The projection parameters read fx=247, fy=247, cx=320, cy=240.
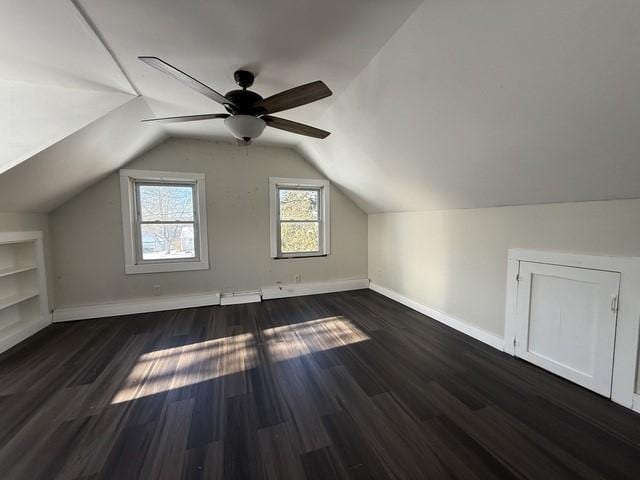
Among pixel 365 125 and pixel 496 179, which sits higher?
pixel 365 125

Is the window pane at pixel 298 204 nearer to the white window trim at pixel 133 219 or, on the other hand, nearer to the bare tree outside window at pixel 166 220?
the white window trim at pixel 133 219

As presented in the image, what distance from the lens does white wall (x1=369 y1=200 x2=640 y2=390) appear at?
5.75 ft

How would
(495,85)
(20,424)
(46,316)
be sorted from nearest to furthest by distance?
(495,85) < (20,424) < (46,316)

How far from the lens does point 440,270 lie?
3.13 meters

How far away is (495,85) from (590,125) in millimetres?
532

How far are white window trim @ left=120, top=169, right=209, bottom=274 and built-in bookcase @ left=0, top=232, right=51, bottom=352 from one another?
0.82m

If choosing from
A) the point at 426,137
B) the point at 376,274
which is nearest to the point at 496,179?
the point at 426,137

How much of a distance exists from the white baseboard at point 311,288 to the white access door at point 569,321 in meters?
2.59

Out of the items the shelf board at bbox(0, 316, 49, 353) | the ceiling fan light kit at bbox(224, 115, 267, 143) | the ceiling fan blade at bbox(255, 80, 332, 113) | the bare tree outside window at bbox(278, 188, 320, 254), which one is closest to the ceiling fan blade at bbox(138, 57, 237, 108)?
the ceiling fan light kit at bbox(224, 115, 267, 143)

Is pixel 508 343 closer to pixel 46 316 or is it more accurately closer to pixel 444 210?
pixel 444 210

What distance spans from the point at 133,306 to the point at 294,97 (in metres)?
3.51

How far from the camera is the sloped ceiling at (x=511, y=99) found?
1098 millimetres

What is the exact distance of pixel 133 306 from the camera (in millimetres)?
3422

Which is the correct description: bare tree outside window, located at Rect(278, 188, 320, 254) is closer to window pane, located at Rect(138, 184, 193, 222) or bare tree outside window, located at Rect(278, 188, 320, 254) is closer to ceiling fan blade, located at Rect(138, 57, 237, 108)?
window pane, located at Rect(138, 184, 193, 222)
